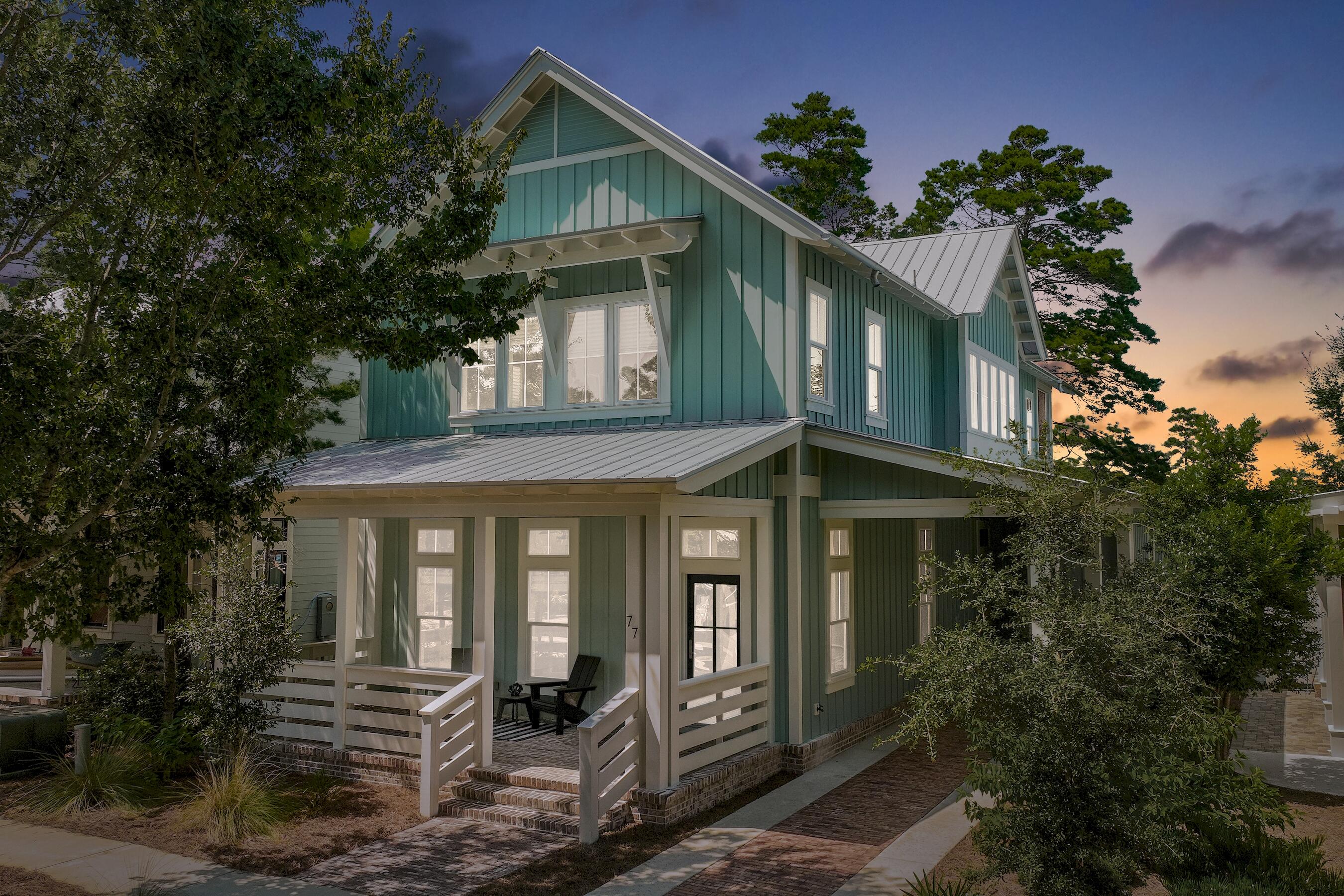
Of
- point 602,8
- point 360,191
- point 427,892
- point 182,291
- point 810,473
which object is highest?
point 602,8

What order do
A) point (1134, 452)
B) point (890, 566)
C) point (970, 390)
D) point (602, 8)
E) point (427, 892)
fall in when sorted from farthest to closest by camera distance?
point (1134, 452) < point (602, 8) < point (970, 390) < point (890, 566) < point (427, 892)

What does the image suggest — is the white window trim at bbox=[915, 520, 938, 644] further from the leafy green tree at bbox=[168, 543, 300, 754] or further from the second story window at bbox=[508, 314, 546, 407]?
the leafy green tree at bbox=[168, 543, 300, 754]

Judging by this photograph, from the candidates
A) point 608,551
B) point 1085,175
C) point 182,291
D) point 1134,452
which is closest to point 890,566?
point 608,551

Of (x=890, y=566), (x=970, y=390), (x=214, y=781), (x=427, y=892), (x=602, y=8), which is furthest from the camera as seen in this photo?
(x=602, y=8)

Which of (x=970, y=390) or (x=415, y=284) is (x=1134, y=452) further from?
(x=415, y=284)

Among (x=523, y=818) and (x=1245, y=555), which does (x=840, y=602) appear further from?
(x=523, y=818)

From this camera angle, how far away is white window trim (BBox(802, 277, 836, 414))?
1151 centimetres

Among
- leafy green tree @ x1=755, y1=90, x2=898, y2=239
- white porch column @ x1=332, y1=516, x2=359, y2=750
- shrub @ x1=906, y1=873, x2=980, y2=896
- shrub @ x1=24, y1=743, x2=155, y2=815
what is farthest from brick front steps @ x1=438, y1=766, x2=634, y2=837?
leafy green tree @ x1=755, y1=90, x2=898, y2=239

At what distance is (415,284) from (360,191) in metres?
0.95

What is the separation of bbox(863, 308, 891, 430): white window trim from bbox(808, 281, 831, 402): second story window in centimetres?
126

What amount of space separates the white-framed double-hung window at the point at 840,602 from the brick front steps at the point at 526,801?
3703 mm

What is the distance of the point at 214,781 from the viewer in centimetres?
937

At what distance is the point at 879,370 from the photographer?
45.2 feet

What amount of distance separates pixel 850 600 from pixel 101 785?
8648 millimetres
